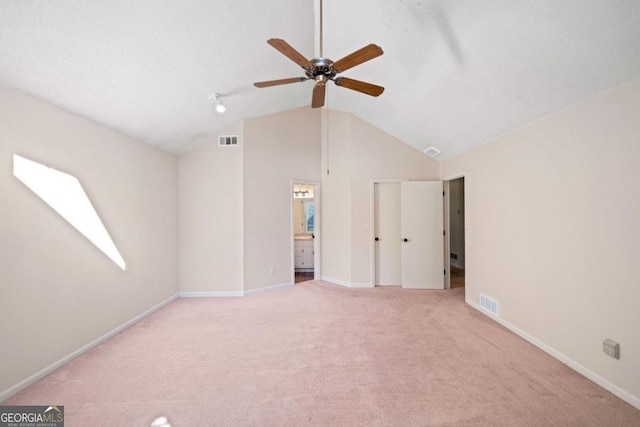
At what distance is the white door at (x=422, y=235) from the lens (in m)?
4.36

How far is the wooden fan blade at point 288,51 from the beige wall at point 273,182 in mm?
2575

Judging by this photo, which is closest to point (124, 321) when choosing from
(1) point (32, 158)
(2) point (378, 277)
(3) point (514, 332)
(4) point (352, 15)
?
(1) point (32, 158)

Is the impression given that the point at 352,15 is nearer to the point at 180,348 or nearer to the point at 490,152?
the point at 490,152

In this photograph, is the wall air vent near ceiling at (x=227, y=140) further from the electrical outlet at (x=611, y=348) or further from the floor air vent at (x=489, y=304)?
the electrical outlet at (x=611, y=348)

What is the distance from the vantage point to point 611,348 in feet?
6.12

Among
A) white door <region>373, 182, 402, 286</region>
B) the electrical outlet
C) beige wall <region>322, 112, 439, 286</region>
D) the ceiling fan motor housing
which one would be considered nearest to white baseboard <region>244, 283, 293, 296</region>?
beige wall <region>322, 112, 439, 286</region>

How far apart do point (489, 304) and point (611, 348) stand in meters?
1.38

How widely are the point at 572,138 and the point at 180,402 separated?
3.85 metres

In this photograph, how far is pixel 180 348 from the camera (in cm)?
250

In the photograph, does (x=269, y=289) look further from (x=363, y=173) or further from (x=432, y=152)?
(x=432, y=152)

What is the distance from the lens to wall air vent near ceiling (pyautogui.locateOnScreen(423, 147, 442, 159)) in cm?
423

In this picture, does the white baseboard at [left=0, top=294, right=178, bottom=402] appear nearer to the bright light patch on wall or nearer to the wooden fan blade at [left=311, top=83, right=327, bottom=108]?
the bright light patch on wall

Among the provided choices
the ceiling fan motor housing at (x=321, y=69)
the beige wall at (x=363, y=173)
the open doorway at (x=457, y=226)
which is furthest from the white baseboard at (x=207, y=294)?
the open doorway at (x=457, y=226)

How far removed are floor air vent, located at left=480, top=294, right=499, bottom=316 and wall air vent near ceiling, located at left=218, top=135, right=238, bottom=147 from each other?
4366mm
